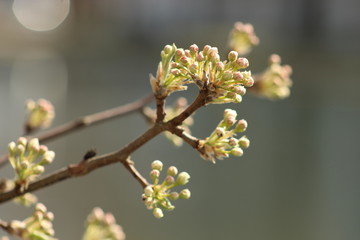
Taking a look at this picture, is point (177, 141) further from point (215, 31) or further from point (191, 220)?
point (215, 31)

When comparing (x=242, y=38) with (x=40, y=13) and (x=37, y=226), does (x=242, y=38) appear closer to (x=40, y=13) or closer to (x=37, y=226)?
(x=37, y=226)

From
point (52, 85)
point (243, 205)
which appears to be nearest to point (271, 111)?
point (243, 205)

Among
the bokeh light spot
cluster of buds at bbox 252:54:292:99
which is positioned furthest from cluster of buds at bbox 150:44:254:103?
the bokeh light spot

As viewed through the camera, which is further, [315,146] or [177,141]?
[315,146]

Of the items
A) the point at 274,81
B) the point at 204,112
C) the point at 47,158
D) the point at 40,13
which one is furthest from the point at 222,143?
the point at 40,13

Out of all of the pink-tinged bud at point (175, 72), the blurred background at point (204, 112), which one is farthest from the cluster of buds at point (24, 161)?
the blurred background at point (204, 112)

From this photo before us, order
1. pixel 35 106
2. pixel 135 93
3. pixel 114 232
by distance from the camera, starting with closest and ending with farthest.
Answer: pixel 114 232 → pixel 35 106 → pixel 135 93

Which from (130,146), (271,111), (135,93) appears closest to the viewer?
(130,146)
